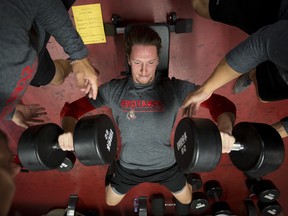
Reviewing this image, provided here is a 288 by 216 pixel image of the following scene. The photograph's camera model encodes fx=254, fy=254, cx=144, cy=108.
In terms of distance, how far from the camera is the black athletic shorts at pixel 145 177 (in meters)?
1.61

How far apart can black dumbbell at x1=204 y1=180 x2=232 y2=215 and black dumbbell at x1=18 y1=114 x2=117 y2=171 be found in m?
1.25

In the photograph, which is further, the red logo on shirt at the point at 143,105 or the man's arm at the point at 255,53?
the red logo on shirt at the point at 143,105

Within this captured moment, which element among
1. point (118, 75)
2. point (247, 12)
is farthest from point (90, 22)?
point (247, 12)

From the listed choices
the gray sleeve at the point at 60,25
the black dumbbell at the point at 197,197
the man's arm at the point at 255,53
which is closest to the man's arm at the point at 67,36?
the gray sleeve at the point at 60,25

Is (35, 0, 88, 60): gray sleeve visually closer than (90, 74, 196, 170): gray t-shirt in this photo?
Yes

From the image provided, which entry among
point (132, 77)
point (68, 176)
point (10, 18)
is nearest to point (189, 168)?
point (132, 77)

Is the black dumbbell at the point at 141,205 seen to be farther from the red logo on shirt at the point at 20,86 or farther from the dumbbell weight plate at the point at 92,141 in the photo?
the red logo on shirt at the point at 20,86

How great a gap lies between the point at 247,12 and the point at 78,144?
38.1 inches

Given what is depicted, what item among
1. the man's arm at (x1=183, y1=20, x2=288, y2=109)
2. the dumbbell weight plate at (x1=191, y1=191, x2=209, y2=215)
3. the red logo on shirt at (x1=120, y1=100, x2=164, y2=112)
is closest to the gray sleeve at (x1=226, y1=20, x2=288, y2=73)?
the man's arm at (x1=183, y1=20, x2=288, y2=109)

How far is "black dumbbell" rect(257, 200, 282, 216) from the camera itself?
1936 millimetres

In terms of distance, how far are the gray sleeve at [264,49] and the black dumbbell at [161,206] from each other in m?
1.54

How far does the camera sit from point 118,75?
175 centimetres

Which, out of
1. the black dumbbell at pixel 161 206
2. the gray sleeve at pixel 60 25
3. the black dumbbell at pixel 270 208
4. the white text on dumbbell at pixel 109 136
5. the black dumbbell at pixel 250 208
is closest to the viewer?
the gray sleeve at pixel 60 25

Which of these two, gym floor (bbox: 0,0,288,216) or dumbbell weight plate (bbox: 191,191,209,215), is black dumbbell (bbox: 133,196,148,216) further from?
dumbbell weight plate (bbox: 191,191,209,215)
